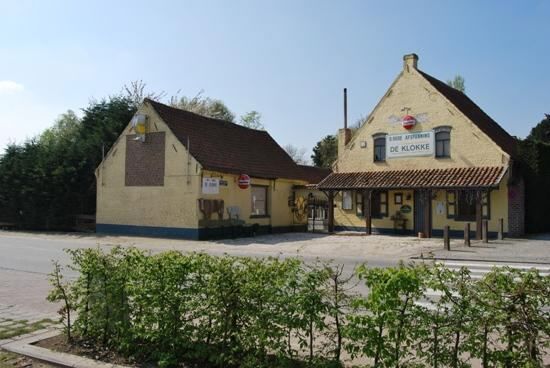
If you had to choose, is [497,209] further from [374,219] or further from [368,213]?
[374,219]

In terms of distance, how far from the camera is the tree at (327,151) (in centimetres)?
5844

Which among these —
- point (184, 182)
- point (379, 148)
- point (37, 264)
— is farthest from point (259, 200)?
point (37, 264)

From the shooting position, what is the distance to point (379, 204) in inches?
1064

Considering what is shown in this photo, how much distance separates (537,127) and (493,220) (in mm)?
7593

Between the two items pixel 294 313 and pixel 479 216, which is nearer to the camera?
pixel 294 313

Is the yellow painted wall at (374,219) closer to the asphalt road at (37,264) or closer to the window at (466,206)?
the window at (466,206)

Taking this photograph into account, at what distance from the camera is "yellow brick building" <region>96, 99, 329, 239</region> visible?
23.8 meters

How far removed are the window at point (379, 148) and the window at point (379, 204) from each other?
197 centimetres

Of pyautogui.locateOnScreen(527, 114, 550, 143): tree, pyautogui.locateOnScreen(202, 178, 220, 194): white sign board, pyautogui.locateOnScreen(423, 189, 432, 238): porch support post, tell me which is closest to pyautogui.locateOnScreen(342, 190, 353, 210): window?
pyautogui.locateOnScreen(423, 189, 432, 238): porch support post

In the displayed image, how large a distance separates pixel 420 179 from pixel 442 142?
2.52 m

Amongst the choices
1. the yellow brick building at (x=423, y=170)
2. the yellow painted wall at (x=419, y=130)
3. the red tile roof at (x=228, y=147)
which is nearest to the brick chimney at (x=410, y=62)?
the yellow brick building at (x=423, y=170)

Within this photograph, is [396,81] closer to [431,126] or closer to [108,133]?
[431,126]

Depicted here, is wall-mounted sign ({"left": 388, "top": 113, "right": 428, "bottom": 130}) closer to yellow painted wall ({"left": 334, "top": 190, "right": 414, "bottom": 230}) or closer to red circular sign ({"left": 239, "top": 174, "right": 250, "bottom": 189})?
yellow painted wall ({"left": 334, "top": 190, "right": 414, "bottom": 230})

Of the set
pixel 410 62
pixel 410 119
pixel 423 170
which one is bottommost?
pixel 423 170
